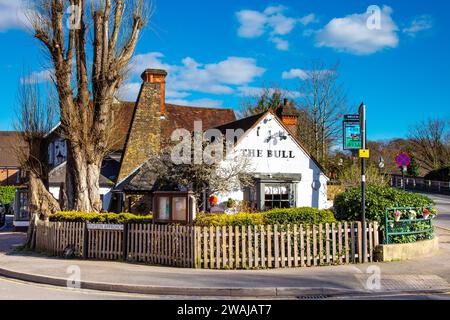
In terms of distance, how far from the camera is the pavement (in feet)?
31.6

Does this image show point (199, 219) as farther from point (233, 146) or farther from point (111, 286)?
point (233, 146)

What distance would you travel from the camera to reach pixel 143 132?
26.6m

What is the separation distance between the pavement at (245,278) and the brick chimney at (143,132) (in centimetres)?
1270

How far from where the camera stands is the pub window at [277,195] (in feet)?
78.1

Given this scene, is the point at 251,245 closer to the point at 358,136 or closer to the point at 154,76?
the point at 358,136

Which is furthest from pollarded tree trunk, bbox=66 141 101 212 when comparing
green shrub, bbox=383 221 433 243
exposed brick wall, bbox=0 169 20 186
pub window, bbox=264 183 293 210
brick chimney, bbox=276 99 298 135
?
exposed brick wall, bbox=0 169 20 186

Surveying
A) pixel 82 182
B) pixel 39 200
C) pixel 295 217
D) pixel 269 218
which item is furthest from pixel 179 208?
pixel 39 200

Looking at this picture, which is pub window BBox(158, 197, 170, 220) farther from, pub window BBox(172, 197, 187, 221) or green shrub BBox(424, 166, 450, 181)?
green shrub BBox(424, 166, 450, 181)

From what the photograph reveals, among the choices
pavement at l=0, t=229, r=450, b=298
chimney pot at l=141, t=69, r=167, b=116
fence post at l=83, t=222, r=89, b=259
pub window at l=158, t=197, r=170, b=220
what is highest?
chimney pot at l=141, t=69, r=167, b=116

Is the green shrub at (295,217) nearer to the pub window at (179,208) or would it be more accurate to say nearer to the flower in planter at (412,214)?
the pub window at (179,208)

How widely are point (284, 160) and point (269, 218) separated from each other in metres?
11.9

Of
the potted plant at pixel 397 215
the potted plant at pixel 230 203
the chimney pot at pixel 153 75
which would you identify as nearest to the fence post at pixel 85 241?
the potted plant at pixel 230 203

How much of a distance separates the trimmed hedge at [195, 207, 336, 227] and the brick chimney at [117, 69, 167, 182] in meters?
13.1

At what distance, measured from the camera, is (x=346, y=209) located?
14211mm
